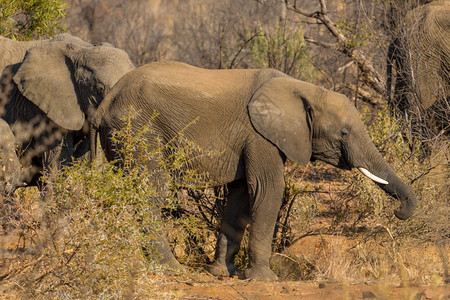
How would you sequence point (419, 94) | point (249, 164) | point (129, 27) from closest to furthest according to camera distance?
point (249, 164), point (419, 94), point (129, 27)

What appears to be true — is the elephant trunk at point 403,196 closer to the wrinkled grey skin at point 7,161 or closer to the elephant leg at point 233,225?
the elephant leg at point 233,225

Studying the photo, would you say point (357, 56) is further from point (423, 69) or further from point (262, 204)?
point (262, 204)

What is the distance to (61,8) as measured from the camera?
9.86 m

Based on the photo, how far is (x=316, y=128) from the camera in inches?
260

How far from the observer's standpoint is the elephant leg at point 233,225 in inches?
269

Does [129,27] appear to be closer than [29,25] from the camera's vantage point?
No

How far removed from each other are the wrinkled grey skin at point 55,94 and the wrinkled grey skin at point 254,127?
159 cm

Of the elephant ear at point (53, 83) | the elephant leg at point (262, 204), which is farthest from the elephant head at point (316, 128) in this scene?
the elephant ear at point (53, 83)

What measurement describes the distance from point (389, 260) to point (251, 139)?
1.47 m

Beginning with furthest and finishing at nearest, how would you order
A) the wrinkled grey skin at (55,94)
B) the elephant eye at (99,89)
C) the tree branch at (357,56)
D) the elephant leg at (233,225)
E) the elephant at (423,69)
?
1. the tree branch at (357,56)
2. the elephant at (423,69)
3. the wrinkled grey skin at (55,94)
4. the elephant eye at (99,89)
5. the elephant leg at (233,225)

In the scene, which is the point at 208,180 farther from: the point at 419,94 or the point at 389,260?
the point at 419,94

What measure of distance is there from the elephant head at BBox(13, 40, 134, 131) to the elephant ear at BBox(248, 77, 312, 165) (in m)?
2.05

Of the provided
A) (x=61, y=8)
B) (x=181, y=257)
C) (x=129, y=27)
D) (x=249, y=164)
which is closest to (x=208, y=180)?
(x=249, y=164)

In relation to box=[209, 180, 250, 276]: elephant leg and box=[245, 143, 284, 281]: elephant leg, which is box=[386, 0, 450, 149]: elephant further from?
box=[245, 143, 284, 281]: elephant leg
